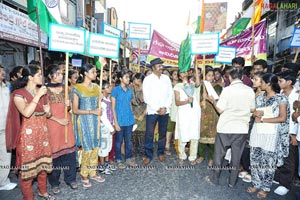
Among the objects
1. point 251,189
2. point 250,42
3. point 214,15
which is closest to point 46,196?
point 251,189

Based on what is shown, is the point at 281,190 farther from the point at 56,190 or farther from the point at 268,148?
the point at 56,190

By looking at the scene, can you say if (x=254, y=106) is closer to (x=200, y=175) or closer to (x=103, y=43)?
(x=200, y=175)

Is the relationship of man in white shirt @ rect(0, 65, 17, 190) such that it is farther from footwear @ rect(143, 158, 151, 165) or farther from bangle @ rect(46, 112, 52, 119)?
footwear @ rect(143, 158, 151, 165)

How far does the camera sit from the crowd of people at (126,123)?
288 cm

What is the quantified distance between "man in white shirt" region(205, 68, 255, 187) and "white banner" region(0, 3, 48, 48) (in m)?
5.60

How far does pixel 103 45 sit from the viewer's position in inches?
155

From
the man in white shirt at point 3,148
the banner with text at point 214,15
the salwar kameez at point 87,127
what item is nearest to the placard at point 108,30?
the salwar kameez at point 87,127

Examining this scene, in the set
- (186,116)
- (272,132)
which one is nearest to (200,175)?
(186,116)

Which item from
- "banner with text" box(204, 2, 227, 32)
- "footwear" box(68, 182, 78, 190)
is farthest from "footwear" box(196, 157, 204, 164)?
"banner with text" box(204, 2, 227, 32)

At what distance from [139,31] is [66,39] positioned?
298 cm

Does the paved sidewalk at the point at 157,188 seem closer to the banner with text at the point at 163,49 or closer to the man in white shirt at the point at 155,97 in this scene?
the man in white shirt at the point at 155,97

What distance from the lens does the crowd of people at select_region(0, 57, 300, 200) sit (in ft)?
9.45

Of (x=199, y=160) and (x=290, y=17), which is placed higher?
(x=290, y=17)

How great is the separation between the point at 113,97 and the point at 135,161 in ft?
4.78
